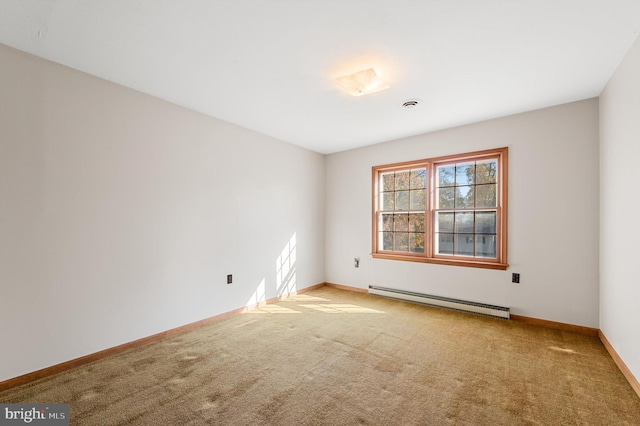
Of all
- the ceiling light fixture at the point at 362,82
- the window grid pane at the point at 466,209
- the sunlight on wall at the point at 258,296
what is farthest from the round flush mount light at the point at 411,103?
the sunlight on wall at the point at 258,296

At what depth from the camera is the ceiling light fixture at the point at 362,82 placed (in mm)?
2482

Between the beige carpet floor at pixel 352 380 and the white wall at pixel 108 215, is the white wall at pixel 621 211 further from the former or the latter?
the white wall at pixel 108 215

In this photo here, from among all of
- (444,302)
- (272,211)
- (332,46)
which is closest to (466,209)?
(444,302)

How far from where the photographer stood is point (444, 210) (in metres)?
4.11

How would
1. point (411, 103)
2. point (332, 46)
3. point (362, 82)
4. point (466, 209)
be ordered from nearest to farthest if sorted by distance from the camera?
point (332, 46), point (362, 82), point (411, 103), point (466, 209)

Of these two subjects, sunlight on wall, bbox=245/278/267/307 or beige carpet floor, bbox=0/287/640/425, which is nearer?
beige carpet floor, bbox=0/287/640/425

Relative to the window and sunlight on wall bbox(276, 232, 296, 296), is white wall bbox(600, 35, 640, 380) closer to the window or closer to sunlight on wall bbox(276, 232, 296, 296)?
the window

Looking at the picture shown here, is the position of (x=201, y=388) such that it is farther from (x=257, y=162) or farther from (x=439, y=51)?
(x=439, y=51)

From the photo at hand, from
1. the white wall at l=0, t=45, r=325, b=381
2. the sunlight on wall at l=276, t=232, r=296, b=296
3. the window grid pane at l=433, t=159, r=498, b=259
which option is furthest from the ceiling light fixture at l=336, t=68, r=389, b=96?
the sunlight on wall at l=276, t=232, r=296, b=296

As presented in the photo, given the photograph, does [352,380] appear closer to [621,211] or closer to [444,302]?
[444,302]

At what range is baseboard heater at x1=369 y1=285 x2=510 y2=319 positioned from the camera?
3534 millimetres

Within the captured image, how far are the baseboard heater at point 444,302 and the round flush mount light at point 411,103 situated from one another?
2.62 m

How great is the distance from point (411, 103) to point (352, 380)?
9.16 feet

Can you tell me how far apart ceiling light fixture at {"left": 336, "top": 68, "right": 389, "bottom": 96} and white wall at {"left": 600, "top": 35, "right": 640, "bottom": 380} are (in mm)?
1855
